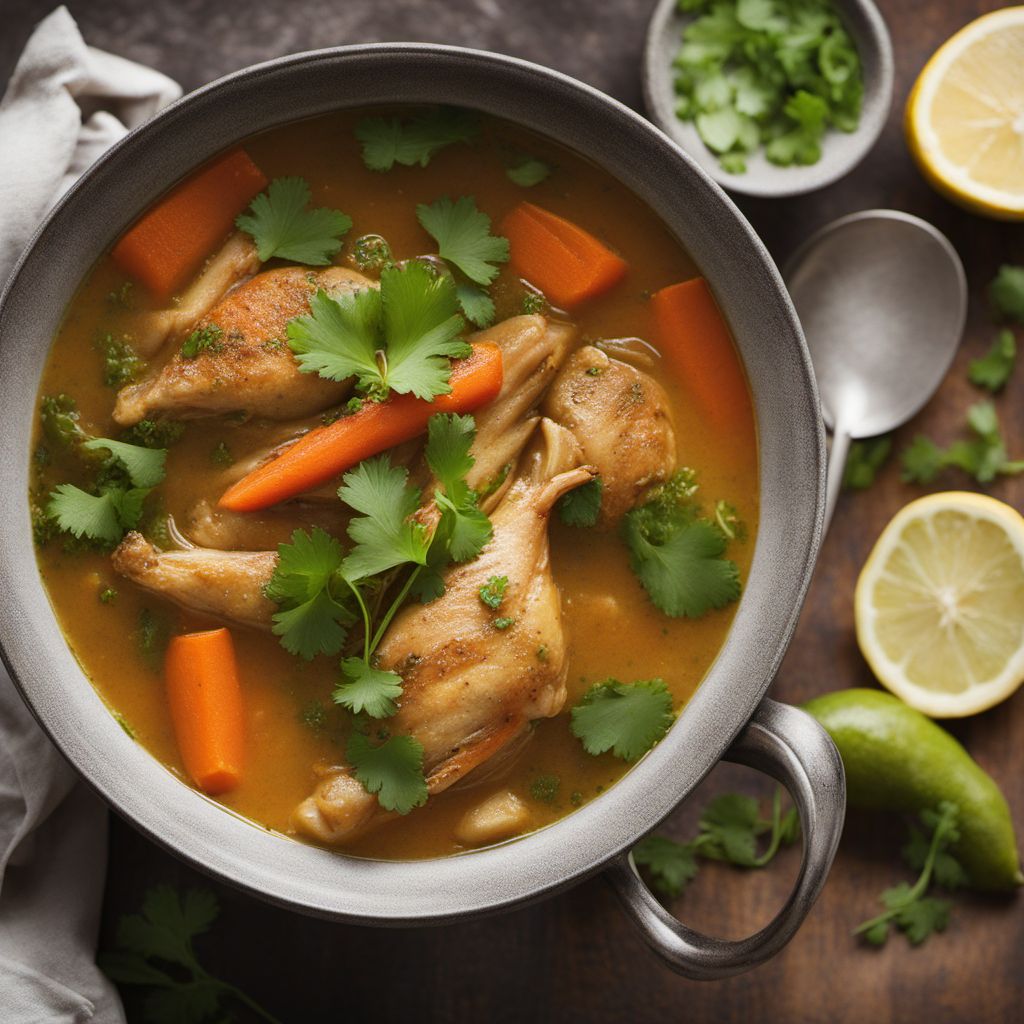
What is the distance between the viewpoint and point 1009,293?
3.19 meters

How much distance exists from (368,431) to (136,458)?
518 millimetres

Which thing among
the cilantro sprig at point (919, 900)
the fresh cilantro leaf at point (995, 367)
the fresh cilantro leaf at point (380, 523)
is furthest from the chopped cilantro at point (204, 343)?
the cilantro sprig at point (919, 900)

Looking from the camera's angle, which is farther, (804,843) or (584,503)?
(584,503)

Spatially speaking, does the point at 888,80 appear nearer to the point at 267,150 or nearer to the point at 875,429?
the point at 875,429

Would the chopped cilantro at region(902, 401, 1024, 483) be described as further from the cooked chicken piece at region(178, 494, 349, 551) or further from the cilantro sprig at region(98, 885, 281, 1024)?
the cilantro sprig at region(98, 885, 281, 1024)

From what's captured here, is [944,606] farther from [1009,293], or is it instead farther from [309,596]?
[309,596]

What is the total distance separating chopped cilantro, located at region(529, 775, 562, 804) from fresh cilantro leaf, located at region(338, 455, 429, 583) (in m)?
0.62

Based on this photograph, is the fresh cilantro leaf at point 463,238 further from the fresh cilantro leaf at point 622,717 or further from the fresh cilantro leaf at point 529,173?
the fresh cilantro leaf at point 622,717

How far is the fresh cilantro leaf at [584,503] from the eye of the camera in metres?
2.62

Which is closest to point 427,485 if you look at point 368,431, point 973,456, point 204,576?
point 368,431

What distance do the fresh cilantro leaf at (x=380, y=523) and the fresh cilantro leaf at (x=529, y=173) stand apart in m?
0.73

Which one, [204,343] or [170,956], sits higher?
[204,343]

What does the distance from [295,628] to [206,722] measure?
1.04 feet

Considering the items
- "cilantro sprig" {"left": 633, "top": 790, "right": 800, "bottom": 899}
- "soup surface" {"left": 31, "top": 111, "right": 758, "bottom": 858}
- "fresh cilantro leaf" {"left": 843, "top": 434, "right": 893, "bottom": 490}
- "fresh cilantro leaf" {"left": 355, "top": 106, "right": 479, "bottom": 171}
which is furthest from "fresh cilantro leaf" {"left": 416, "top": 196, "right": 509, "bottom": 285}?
"cilantro sprig" {"left": 633, "top": 790, "right": 800, "bottom": 899}
